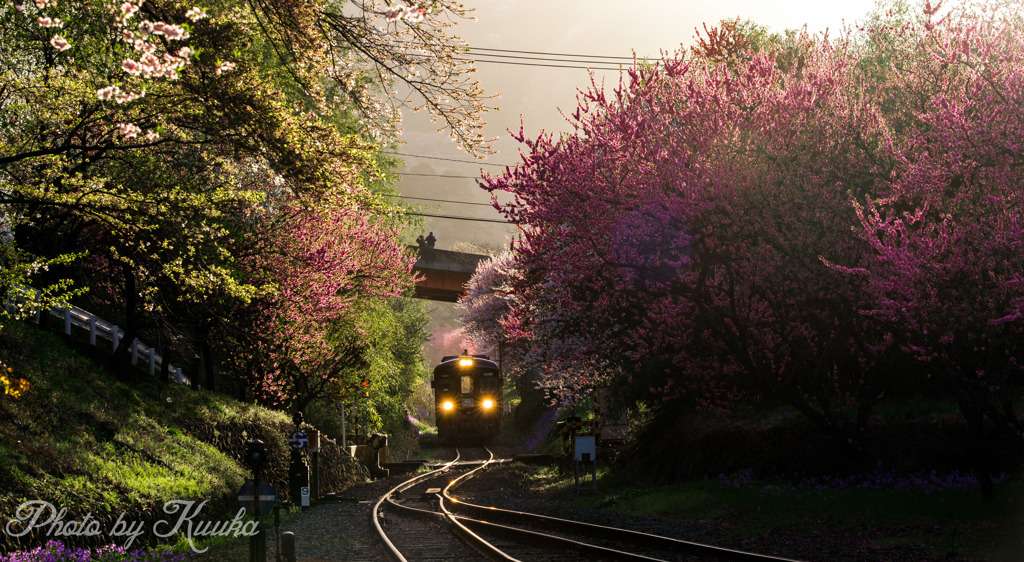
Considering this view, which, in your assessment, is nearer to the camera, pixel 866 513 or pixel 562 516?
pixel 866 513

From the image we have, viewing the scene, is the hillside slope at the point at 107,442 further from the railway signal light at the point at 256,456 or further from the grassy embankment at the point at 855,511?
the grassy embankment at the point at 855,511

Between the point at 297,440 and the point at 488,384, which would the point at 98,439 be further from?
the point at 488,384

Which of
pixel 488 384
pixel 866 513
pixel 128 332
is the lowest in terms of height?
pixel 866 513

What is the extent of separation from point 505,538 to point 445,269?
42.1 meters

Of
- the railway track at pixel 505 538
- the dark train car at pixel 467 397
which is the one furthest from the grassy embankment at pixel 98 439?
the dark train car at pixel 467 397

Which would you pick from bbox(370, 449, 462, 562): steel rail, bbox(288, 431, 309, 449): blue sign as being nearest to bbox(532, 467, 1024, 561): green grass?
bbox(370, 449, 462, 562): steel rail

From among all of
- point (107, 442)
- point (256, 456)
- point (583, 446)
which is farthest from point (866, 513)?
point (107, 442)

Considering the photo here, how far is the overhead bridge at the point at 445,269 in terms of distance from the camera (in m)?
53.9

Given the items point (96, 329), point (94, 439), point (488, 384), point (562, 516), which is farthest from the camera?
point (488, 384)

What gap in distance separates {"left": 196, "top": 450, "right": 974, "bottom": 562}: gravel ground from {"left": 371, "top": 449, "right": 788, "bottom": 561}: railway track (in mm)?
515

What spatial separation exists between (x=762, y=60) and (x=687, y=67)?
1.31 m

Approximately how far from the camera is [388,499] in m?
19.8

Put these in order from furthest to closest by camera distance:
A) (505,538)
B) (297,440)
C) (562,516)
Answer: (297,440) → (562,516) → (505,538)

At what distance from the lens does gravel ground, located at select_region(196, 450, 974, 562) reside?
396 inches
